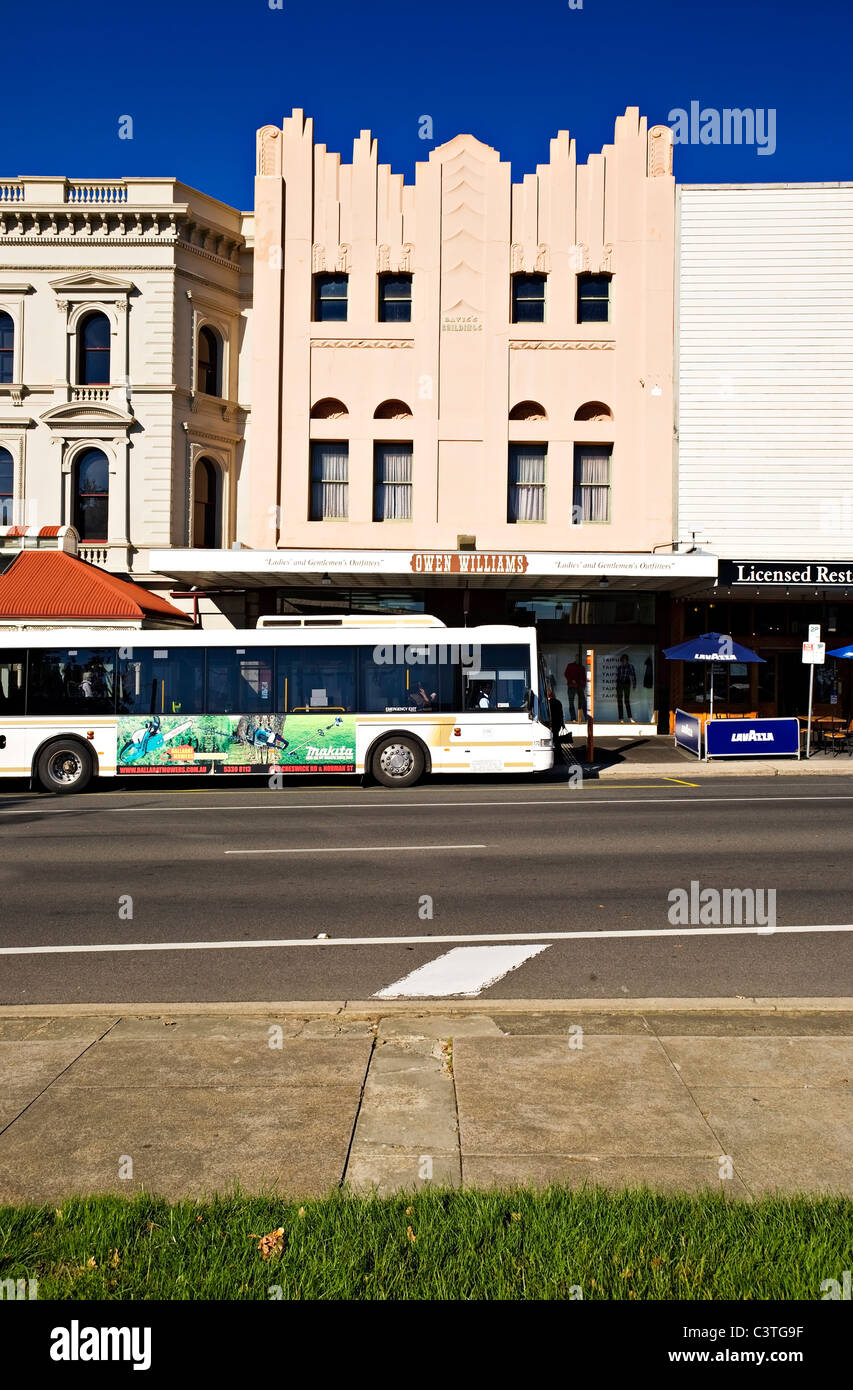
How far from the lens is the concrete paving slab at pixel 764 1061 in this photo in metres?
5.07

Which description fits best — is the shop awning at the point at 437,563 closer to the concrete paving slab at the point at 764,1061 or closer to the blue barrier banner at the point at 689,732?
the blue barrier banner at the point at 689,732

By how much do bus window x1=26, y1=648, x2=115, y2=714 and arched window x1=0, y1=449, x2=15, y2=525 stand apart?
11.1 metres

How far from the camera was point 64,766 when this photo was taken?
727 inches

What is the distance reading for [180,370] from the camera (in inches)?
1091

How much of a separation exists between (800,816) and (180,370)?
21.0 m

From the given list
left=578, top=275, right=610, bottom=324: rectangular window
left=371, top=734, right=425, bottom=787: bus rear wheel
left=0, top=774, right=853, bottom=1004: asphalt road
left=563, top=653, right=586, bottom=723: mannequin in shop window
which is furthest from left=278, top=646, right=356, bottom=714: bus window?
left=578, top=275, right=610, bottom=324: rectangular window

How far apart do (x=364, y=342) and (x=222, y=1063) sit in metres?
25.6

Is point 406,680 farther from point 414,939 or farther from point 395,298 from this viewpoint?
point 395,298

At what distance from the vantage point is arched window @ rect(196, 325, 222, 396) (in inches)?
1125

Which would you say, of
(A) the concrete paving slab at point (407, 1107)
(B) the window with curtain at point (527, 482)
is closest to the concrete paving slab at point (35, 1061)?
(A) the concrete paving slab at point (407, 1107)

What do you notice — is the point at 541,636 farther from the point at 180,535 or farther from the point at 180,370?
the point at 180,370
